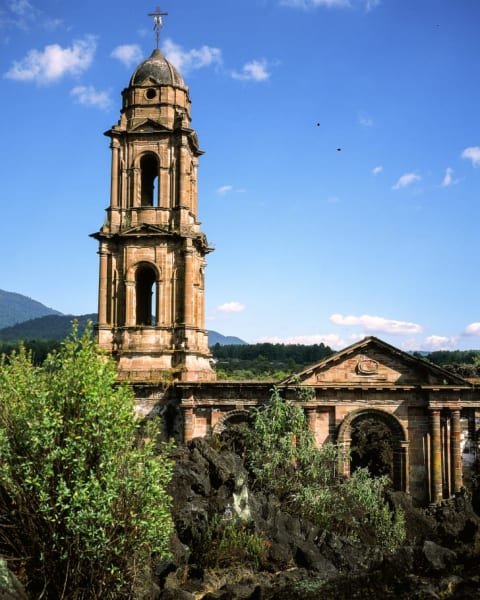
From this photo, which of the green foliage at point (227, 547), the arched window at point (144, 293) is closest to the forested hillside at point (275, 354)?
the arched window at point (144, 293)

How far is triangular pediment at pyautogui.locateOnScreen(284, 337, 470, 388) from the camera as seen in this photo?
28.0 m

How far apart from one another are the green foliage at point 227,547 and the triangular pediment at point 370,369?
384 inches

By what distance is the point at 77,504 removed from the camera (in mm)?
13438

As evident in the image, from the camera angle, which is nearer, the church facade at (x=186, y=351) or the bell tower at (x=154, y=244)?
the church facade at (x=186, y=351)

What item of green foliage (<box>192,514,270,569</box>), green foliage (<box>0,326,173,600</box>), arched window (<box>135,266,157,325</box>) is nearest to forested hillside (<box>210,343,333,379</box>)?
arched window (<box>135,266,157,325</box>)

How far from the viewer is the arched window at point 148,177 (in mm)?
31250

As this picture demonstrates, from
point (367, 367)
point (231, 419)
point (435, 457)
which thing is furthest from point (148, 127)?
point (435, 457)

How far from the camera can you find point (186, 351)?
28812mm

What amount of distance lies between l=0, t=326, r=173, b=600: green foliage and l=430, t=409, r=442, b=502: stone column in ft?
50.3

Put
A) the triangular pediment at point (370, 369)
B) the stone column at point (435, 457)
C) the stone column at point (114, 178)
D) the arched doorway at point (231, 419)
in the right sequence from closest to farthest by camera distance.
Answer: the stone column at point (435, 457)
the triangular pediment at point (370, 369)
the arched doorway at point (231, 419)
the stone column at point (114, 178)

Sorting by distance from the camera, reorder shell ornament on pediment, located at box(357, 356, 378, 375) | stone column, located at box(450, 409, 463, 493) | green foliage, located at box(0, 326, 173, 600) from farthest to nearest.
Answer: shell ornament on pediment, located at box(357, 356, 378, 375) → stone column, located at box(450, 409, 463, 493) → green foliage, located at box(0, 326, 173, 600)

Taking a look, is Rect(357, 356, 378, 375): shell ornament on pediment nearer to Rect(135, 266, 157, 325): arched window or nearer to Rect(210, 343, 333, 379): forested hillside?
Rect(135, 266, 157, 325): arched window

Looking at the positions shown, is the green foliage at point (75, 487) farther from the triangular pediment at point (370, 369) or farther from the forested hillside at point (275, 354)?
the forested hillside at point (275, 354)

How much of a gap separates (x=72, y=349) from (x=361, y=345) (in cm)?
1532
